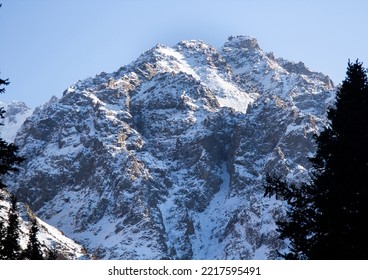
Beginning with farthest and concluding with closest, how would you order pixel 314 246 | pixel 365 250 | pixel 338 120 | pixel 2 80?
1. pixel 2 80
2. pixel 338 120
3. pixel 314 246
4. pixel 365 250

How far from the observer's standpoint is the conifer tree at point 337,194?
17875 mm

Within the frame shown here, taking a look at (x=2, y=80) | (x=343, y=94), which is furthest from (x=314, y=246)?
(x=2, y=80)

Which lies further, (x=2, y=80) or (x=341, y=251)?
(x=2, y=80)

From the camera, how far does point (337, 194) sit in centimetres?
1866

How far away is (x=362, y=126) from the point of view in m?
19.6

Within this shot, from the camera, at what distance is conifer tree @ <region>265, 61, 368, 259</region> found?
1788 cm

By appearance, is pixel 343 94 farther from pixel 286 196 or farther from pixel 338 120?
pixel 286 196
